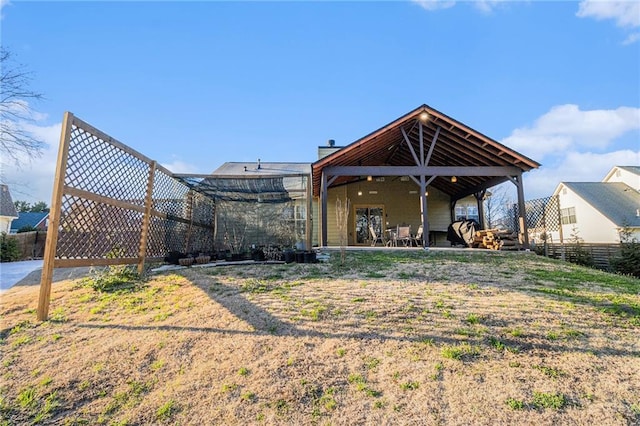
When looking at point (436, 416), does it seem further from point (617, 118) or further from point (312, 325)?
point (617, 118)

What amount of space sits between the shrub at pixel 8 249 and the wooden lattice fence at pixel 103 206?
25.4ft

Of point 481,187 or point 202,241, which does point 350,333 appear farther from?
point 481,187

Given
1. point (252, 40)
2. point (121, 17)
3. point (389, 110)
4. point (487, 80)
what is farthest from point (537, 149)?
point (121, 17)

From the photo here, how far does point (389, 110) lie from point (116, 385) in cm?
1532

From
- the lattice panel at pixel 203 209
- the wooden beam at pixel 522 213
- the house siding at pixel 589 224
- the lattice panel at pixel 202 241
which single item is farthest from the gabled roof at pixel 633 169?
the lattice panel at pixel 202 241

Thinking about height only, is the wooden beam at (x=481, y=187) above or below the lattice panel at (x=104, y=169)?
above

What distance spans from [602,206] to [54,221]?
22498 mm

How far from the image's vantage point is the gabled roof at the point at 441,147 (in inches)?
357

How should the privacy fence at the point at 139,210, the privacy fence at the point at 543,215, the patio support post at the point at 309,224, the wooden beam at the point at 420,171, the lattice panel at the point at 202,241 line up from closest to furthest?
1. the privacy fence at the point at 139,210
2. the patio support post at the point at 309,224
3. the lattice panel at the point at 202,241
4. the wooden beam at the point at 420,171
5. the privacy fence at the point at 543,215

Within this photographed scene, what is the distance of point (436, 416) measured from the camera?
189cm

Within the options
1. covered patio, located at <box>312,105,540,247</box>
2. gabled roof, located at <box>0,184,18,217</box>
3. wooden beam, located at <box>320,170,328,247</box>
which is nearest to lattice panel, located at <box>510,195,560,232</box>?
covered patio, located at <box>312,105,540,247</box>

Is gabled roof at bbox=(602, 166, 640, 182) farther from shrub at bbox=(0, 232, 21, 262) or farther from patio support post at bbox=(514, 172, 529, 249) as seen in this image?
shrub at bbox=(0, 232, 21, 262)

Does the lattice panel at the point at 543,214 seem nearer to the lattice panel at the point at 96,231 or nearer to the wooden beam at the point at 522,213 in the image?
the wooden beam at the point at 522,213

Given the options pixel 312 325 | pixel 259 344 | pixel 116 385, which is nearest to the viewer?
pixel 116 385
